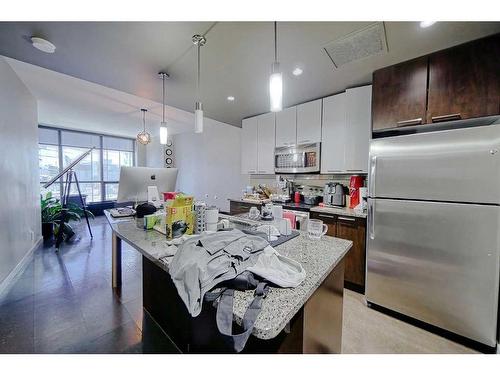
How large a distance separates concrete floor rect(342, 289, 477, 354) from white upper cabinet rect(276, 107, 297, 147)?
90.8 inches

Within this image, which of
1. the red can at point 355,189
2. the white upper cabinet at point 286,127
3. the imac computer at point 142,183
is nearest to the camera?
the imac computer at point 142,183

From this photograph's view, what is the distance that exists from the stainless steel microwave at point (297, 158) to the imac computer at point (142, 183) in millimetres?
1681

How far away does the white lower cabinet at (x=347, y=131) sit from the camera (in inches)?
95.2

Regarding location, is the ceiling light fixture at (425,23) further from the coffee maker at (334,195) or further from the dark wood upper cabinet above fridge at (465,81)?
the coffee maker at (334,195)

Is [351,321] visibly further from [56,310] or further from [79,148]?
[79,148]

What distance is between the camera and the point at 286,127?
3207 millimetres

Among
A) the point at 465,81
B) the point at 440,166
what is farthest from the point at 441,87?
the point at 440,166

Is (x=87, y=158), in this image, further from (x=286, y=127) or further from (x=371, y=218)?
(x=371, y=218)

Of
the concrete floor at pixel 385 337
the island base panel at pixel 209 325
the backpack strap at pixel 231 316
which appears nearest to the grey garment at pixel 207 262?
the backpack strap at pixel 231 316

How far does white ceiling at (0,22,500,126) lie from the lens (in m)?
1.50

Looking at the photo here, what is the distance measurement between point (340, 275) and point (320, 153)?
1.95m

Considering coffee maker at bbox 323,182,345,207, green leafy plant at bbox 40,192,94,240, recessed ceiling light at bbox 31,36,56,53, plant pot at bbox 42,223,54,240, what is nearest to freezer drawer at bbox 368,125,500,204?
coffee maker at bbox 323,182,345,207

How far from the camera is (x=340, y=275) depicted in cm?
125

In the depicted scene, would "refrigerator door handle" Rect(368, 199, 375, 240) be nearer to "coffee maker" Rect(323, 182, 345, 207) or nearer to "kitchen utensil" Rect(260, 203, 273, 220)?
"coffee maker" Rect(323, 182, 345, 207)
